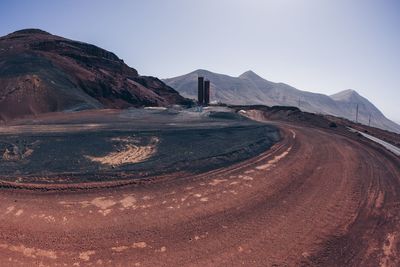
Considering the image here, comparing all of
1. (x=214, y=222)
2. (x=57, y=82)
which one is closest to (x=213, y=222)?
(x=214, y=222)

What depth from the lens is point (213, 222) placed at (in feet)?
30.4

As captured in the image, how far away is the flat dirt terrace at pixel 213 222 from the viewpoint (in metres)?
7.67

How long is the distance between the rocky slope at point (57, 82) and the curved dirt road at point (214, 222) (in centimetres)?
2261

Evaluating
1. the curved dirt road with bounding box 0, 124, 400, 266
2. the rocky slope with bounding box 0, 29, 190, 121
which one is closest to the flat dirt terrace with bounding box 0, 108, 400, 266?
the curved dirt road with bounding box 0, 124, 400, 266

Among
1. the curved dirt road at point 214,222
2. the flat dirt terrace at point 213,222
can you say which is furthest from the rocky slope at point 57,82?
the curved dirt road at point 214,222

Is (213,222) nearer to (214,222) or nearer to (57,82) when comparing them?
(214,222)

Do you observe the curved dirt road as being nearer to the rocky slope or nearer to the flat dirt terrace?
the flat dirt terrace

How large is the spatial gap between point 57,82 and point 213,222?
1321 inches

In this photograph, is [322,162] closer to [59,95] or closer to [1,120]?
[1,120]

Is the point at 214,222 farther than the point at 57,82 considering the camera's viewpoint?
No

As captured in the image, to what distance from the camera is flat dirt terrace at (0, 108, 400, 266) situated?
7668 millimetres

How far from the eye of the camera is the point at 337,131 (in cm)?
2672

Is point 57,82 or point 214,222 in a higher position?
point 57,82

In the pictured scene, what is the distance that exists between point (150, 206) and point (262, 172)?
19.2 ft
